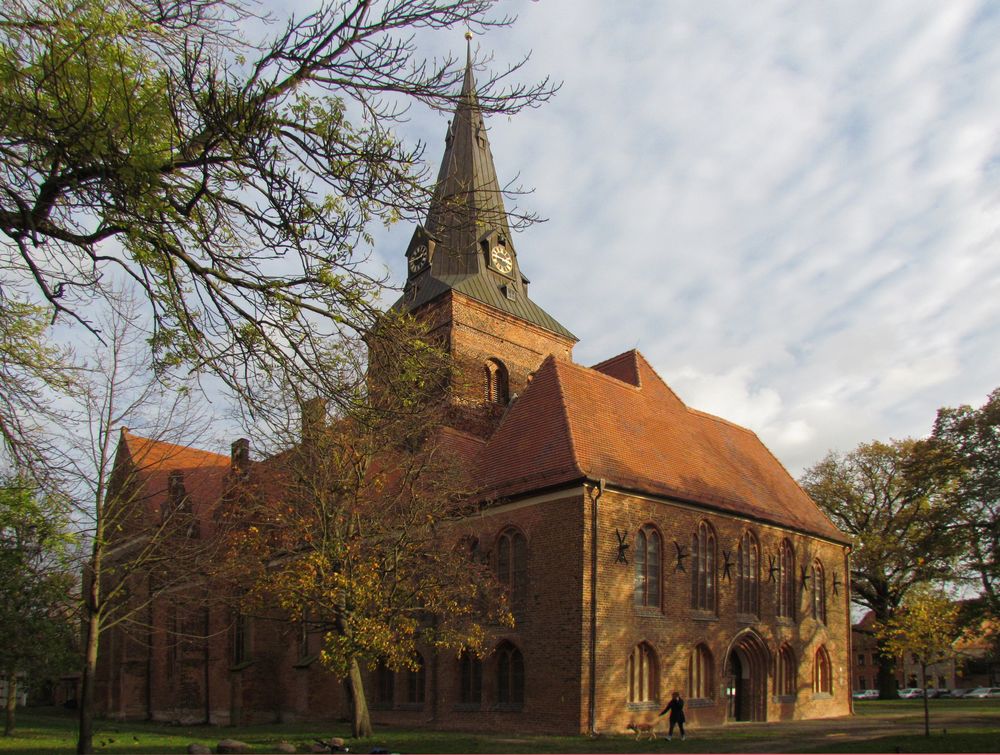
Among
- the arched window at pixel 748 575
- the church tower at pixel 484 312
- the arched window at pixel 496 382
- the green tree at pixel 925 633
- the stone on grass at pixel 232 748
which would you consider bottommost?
the stone on grass at pixel 232 748

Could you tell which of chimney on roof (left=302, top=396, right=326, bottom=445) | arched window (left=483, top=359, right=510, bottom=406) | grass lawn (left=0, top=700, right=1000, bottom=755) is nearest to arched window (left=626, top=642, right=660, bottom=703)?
grass lawn (left=0, top=700, right=1000, bottom=755)

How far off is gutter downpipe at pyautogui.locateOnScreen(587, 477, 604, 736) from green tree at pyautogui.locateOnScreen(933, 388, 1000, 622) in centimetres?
1220

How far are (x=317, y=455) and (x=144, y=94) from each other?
11627 mm

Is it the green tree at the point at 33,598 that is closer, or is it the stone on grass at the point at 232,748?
the green tree at the point at 33,598

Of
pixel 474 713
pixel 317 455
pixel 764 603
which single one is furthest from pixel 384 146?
pixel 764 603

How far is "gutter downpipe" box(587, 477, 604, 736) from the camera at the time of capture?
19516 millimetres

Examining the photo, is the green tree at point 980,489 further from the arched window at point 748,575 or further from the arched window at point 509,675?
the arched window at point 509,675

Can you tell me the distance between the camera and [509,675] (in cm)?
2162

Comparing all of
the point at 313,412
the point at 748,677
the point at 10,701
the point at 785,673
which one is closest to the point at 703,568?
the point at 748,677

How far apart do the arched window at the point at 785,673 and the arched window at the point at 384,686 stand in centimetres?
1151

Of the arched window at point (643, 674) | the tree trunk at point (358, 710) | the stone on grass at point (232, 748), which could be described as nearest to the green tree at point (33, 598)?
the stone on grass at point (232, 748)

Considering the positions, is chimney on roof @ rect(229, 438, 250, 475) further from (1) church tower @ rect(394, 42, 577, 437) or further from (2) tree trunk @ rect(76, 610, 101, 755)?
(1) church tower @ rect(394, 42, 577, 437)

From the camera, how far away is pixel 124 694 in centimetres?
3466

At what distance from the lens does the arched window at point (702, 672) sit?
23172 mm
